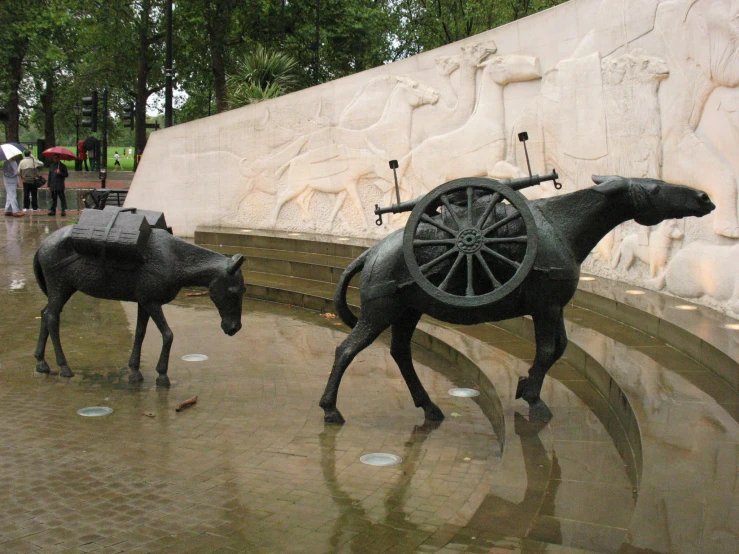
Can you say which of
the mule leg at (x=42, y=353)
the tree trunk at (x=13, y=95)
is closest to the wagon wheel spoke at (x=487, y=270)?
the mule leg at (x=42, y=353)

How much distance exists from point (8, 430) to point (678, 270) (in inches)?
258

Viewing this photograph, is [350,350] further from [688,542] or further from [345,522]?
[688,542]

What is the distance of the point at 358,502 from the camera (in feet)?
16.2

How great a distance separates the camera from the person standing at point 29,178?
74.7 ft

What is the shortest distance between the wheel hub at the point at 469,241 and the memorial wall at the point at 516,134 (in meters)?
3.53

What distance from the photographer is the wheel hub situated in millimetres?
5512

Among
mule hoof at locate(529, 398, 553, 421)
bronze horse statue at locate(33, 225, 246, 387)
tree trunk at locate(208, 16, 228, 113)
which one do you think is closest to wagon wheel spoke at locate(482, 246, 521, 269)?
mule hoof at locate(529, 398, 553, 421)

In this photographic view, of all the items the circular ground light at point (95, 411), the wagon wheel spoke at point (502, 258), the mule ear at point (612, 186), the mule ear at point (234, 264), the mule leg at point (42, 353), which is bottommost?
the circular ground light at point (95, 411)

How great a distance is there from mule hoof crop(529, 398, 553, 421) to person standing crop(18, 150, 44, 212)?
786 inches

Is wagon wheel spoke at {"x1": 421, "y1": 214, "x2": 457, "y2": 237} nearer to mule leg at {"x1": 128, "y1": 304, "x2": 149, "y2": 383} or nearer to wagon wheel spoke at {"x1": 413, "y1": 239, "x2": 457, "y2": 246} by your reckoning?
wagon wheel spoke at {"x1": 413, "y1": 239, "x2": 457, "y2": 246}

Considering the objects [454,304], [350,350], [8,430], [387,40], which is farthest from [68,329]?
[387,40]

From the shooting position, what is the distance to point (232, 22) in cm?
3091

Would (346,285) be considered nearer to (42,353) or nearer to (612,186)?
(612,186)

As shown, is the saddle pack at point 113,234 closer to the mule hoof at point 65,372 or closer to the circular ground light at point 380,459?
the mule hoof at point 65,372
